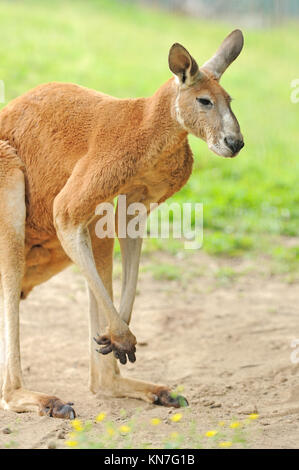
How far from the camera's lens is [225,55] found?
3680mm

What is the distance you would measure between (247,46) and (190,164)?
11.9 meters

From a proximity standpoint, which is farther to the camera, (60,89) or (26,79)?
(26,79)

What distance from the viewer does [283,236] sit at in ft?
24.5

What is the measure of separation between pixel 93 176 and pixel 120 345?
0.82 m

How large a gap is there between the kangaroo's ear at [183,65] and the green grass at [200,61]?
3.64m

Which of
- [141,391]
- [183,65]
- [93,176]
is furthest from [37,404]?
[183,65]

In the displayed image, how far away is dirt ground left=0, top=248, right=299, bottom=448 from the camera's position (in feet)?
11.3

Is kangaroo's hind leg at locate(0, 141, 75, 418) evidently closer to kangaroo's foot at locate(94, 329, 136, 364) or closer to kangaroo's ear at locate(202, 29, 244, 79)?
kangaroo's foot at locate(94, 329, 136, 364)

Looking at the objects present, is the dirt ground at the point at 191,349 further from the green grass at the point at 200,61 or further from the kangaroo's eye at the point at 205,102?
the kangaroo's eye at the point at 205,102

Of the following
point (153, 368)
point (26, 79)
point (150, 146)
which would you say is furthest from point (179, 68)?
point (26, 79)

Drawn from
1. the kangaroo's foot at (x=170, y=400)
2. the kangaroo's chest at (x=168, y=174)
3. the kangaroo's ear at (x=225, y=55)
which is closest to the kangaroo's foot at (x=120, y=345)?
the kangaroo's foot at (x=170, y=400)

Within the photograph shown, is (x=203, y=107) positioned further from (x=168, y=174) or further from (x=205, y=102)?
(x=168, y=174)

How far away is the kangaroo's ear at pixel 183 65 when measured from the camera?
342cm
